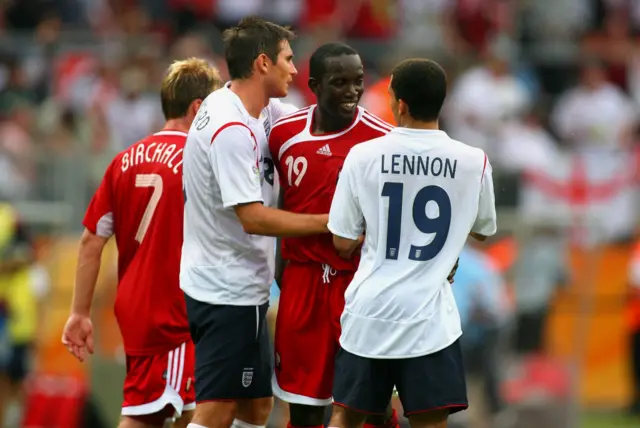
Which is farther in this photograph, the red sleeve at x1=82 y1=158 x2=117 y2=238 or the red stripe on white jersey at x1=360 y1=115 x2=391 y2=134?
the red sleeve at x1=82 y1=158 x2=117 y2=238

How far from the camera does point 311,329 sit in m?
7.21

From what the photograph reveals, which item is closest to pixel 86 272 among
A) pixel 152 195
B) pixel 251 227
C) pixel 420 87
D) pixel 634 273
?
pixel 152 195

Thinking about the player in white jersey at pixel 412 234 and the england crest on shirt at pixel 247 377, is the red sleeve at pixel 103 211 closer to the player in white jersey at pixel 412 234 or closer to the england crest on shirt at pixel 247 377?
the england crest on shirt at pixel 247 377

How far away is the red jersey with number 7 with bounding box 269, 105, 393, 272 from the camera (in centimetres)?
713

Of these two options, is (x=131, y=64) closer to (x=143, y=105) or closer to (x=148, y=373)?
(x=143, y=105)

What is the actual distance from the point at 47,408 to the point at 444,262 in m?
7.80

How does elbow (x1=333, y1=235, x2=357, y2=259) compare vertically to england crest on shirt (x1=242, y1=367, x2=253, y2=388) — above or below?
above

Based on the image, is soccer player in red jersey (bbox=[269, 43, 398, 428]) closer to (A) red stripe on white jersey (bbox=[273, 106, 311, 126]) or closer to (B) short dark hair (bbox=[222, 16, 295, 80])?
(A) red stripe on white jersey (bbox=[273, 106, 311, 126])

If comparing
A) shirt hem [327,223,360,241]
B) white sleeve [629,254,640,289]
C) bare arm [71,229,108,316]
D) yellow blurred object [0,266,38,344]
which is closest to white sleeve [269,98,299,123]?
shirt hem [327,223,360,241]

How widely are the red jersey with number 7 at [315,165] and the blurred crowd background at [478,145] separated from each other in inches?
234

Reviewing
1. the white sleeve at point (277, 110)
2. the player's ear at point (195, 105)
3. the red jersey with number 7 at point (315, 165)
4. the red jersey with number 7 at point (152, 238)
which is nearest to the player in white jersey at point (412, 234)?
the red jersey with number 7 at point (315, 165)

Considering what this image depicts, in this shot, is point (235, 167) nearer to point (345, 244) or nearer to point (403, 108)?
point (345, 244)

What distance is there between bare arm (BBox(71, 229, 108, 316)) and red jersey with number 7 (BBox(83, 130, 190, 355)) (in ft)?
0.51

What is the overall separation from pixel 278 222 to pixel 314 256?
368 millimetres
